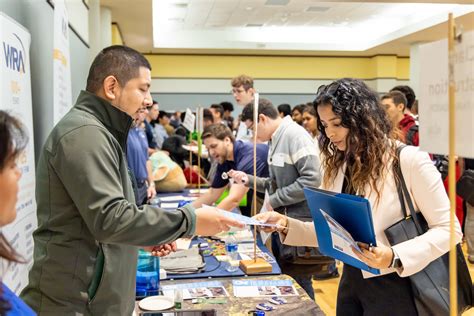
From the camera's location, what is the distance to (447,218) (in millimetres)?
1454

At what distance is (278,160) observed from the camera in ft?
9.50

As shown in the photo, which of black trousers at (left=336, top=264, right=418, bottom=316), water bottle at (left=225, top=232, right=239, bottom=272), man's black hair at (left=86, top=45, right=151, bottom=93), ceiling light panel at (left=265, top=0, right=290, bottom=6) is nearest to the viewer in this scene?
man's black hair at (left=86, top=45, right=151, bottom=93)

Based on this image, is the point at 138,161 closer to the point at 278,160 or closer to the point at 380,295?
the point at 278,160

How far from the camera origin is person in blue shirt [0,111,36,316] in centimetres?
81

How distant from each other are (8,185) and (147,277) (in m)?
1.16

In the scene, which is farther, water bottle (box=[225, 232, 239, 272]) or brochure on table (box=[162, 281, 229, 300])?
water bottle (box=[225, 232, 239, 272])

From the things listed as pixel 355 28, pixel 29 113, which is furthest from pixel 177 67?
pixel 29 113

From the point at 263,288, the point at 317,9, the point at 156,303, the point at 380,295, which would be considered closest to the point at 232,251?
the point at 263,288

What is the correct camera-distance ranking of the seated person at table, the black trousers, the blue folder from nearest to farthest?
the blue folder, the black trousers, the seated person at table

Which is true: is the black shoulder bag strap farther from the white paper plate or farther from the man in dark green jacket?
the white paper plate

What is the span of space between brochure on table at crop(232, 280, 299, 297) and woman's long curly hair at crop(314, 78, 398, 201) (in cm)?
51

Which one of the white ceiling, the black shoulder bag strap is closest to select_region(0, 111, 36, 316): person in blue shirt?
the black shoulder bag strap

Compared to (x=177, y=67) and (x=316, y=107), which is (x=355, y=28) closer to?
(x=177, y=67)

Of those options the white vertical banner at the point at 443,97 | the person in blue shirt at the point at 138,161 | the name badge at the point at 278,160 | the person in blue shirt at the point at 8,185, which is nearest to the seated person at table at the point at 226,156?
the name badge at the point at 278,160
